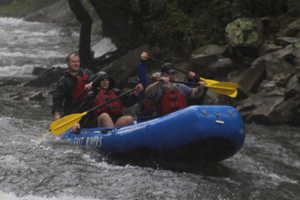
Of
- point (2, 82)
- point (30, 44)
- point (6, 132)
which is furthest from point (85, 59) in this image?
point (30, 44)

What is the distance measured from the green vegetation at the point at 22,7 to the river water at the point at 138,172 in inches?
673

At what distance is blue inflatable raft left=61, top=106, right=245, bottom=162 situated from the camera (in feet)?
13.7

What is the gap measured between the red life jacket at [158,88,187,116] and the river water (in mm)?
622

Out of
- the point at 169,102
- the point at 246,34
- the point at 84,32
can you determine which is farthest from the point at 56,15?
the point at 169,102

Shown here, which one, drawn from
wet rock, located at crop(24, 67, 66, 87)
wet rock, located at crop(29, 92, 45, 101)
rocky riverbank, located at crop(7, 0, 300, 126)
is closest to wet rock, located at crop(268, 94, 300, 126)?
rocky riverbank, located at crop(7, 0, 300, 126)

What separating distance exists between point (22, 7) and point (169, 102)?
20.7 metres

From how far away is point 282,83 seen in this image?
740 cm

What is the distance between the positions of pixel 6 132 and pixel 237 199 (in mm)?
3894

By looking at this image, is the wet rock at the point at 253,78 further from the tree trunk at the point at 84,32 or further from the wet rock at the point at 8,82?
the wet rock at the point at 8,82

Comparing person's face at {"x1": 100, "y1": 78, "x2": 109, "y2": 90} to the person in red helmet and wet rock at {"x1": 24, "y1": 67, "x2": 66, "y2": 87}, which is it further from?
wet rock at {"x1": 24, "y1": 67, "x2": 66, "y2": 87}

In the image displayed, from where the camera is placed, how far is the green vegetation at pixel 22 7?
22734 mm

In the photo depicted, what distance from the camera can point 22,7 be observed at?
23375 millimetres

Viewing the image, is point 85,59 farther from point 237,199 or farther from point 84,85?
point 237,199

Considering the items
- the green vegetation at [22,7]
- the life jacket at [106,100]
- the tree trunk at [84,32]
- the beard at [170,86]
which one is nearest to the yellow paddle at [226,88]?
the beard at [170,86]
